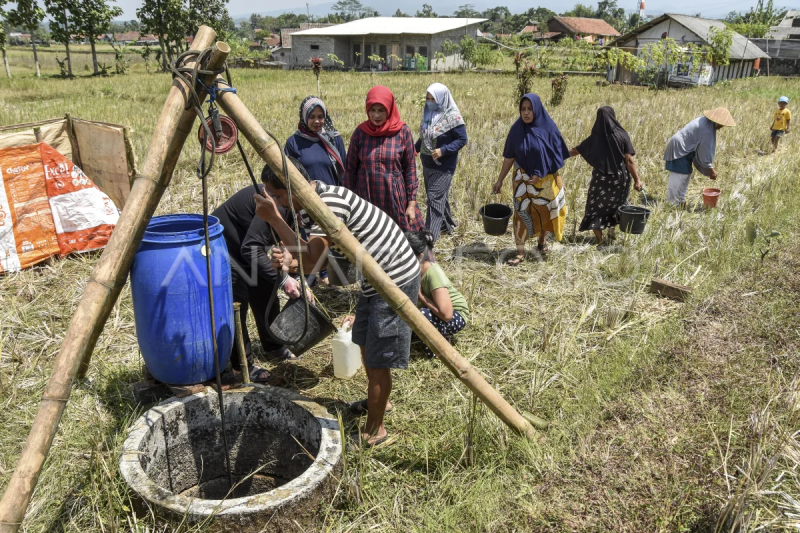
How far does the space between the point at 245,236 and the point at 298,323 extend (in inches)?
27.2

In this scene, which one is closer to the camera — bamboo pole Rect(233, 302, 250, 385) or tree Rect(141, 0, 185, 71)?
bamboo pole Rect(233, 302, 250, 385)

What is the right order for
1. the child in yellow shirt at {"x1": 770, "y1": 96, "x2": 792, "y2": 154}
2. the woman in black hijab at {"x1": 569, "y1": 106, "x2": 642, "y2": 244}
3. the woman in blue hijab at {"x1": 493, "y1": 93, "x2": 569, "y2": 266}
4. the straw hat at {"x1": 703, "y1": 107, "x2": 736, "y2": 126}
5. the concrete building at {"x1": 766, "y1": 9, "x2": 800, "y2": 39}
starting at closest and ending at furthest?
the woman in blue hijab at {"x1": 493, "y1": 93, "x2": 569, "y2": 266} < the woman in black hijab at {"x1": 569, "y1": 106, "x2": 642, "y2": 244} < the straw hat at {"x1": 703, "y1": 107, "x2": 736, "y2": 126} < the child in yellow shirt at {"x1": 770, "y1": 96, "x2": 792, "y2": 154} < the concrete building at {"x1": 766, "y1": 9, "x2": 800, "y2": 39}

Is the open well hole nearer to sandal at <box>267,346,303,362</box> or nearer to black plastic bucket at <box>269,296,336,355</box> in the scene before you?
black plastic bucket at <box>269,296,336,355</box>

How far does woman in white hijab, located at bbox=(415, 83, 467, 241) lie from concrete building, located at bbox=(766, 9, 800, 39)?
169 ft

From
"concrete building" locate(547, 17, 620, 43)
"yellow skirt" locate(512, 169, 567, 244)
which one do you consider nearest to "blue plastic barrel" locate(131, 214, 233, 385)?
"yellow skirt" locate(512, 169, 567, 244)

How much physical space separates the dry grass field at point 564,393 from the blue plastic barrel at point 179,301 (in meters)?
0.42

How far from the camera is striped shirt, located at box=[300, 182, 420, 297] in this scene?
8.94 feet

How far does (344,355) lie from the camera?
3.82 metres

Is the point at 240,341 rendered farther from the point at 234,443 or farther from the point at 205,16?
the point at 205,16

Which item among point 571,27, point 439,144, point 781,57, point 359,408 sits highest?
point 571,27

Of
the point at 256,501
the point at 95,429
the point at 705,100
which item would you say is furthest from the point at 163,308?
the point at 705,100

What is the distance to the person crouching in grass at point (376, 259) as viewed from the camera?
110 inches

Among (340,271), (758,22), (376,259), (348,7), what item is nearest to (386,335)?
(376,259)

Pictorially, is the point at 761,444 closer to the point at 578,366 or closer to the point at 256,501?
the point at 578,366
